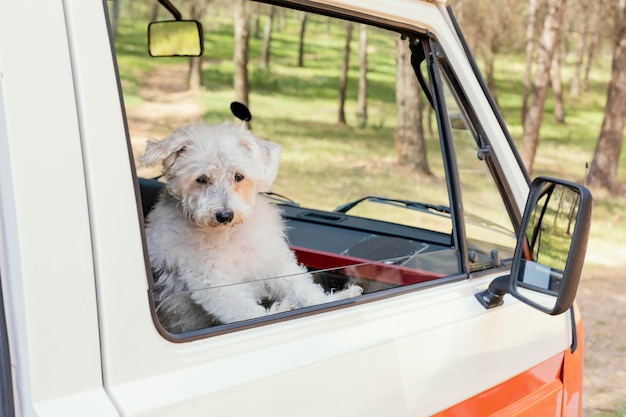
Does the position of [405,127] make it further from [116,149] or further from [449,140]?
[116,149]

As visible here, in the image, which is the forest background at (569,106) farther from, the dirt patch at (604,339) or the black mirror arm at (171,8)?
the black mirror arm at (171,8)

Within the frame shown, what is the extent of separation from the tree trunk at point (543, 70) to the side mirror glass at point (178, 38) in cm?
1228

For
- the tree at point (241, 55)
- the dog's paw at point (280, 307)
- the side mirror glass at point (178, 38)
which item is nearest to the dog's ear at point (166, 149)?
the dog's paw at point (280, 307)

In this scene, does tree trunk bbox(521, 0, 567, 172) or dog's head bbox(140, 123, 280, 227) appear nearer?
dog's head bbox(140, 123, 280, 227)

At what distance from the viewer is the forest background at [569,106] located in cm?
812

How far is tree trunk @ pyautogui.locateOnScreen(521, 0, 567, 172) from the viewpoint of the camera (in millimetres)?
15109

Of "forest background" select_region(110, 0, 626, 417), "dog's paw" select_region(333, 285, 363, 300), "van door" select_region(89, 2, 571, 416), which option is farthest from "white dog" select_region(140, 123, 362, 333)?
"forest background" select_region(110, 0, 626, 417)

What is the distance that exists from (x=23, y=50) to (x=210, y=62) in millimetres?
26004

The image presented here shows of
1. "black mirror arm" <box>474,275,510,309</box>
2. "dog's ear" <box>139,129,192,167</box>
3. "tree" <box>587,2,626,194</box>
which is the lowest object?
"tree" <box>587,2,626,194</box>

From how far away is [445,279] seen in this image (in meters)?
2.21

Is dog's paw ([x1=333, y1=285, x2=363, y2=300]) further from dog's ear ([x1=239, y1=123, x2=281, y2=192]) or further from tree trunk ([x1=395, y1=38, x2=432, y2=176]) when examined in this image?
tree trunk ([x1=395, y1=38, x2=432, y2=176])

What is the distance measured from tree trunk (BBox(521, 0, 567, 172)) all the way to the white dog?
44.6 feet

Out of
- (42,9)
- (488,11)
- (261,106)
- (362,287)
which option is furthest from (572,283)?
(488,11)

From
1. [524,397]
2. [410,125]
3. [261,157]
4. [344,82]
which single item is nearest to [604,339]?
[524,397]
